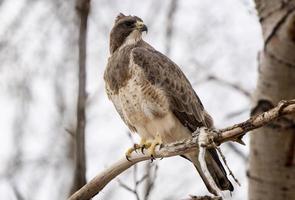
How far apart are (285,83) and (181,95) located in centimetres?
147

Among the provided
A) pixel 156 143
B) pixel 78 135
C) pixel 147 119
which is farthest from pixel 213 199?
pixel 147 119

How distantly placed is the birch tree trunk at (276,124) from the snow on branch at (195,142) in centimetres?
51

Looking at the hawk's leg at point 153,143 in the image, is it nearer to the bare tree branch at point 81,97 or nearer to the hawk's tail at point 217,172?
the hawk's tail at point 217,172

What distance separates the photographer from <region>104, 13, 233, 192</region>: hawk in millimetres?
4895

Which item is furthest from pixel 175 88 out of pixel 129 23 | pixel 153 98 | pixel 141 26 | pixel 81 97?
pixel 81 97

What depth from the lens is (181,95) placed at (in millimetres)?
5078

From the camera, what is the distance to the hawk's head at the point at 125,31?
5.65 m

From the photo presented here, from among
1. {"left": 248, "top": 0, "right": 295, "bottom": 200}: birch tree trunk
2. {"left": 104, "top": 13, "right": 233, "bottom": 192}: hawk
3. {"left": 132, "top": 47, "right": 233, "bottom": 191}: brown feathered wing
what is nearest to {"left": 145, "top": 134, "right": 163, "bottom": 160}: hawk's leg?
{"left": 104, "top": 13, "right": 233, "bottom": 192}: hawk

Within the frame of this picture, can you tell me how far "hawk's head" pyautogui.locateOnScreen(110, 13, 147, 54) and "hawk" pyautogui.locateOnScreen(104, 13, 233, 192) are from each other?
0.39 m

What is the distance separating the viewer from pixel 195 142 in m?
3.10

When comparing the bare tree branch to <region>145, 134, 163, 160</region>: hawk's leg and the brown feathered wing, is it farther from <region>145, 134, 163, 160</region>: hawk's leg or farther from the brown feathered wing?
the brown feathered wing

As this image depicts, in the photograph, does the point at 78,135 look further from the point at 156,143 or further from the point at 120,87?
the point at 120,87

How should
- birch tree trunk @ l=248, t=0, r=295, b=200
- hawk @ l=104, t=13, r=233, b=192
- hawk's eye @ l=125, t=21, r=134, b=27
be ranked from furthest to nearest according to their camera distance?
hawk's eye @ l=125, t=21, r=134, b=27 < hawk @ l=104, t=13, r=233, b=192 < birch tree trunk @ l=248, t=0, r=295, b=200

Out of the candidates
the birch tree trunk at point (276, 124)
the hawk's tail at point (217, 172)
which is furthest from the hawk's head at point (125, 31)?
the birch tree trunk at point (276, 124)
